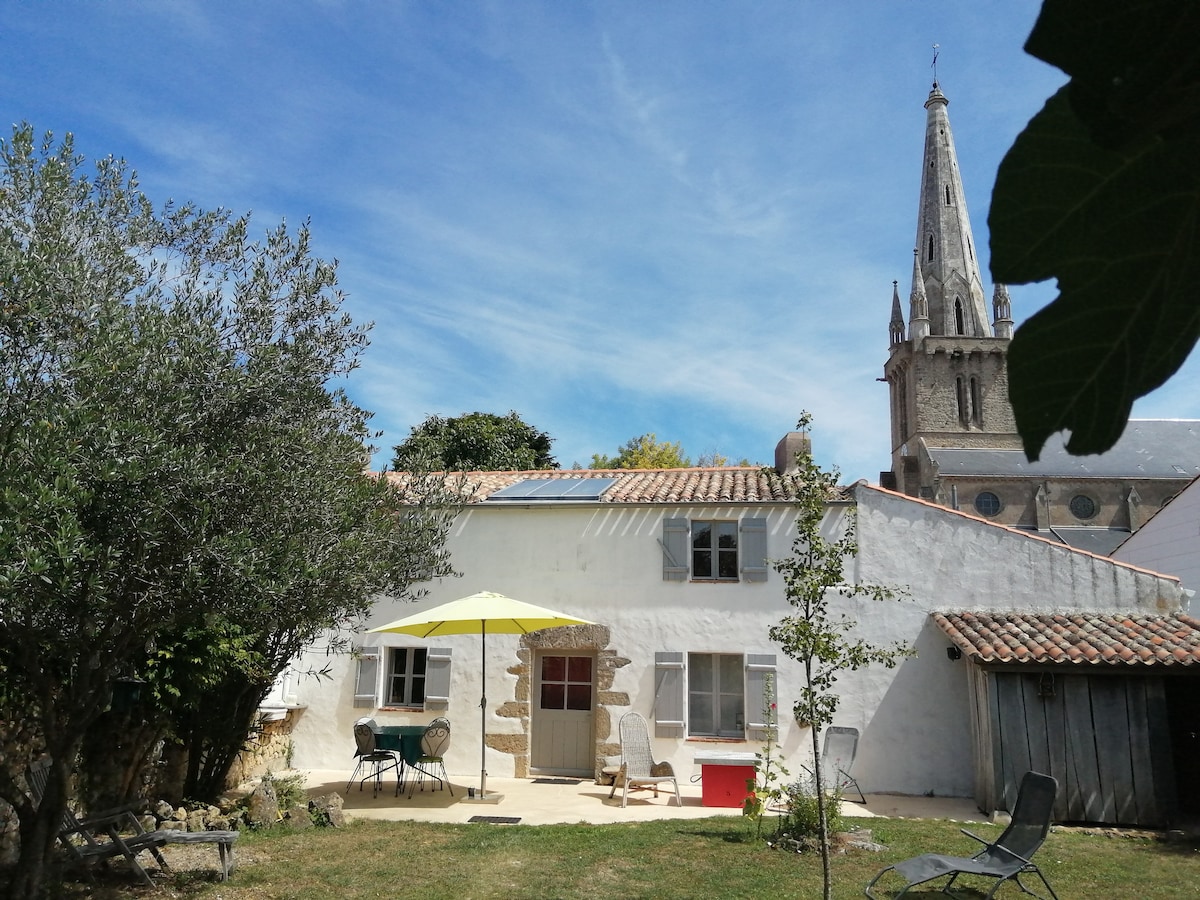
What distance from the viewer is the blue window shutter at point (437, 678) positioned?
43.5 feet

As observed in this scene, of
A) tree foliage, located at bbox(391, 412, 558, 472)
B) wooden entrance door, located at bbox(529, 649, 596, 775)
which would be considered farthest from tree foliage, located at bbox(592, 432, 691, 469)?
wooden entrance door, located at bbox(529, 649, 596, 775)

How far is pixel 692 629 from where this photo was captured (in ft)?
42.5

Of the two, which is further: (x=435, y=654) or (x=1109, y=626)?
(x=435, y=654)

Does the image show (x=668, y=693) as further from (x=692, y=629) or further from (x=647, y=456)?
(x=647, y=456)

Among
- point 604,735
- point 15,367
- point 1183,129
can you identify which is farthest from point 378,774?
point 1183,129

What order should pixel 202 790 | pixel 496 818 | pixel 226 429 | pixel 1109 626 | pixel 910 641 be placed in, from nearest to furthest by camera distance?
pixel 226 429
pixel 202 790
pixel 496 818
pixel 1109 626
pixel 910 641

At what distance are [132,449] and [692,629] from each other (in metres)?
9.30

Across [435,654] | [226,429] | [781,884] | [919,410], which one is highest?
[919,410]

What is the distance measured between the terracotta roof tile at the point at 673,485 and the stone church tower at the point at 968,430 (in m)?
17.0

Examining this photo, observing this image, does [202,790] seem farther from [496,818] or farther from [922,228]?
[922,228]

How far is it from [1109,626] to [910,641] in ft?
8.20

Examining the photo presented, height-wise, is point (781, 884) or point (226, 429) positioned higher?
point (226, 429)

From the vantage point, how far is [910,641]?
12547 mm

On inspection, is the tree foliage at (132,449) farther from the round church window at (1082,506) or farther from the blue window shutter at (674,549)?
the round church window at (1082,506)
